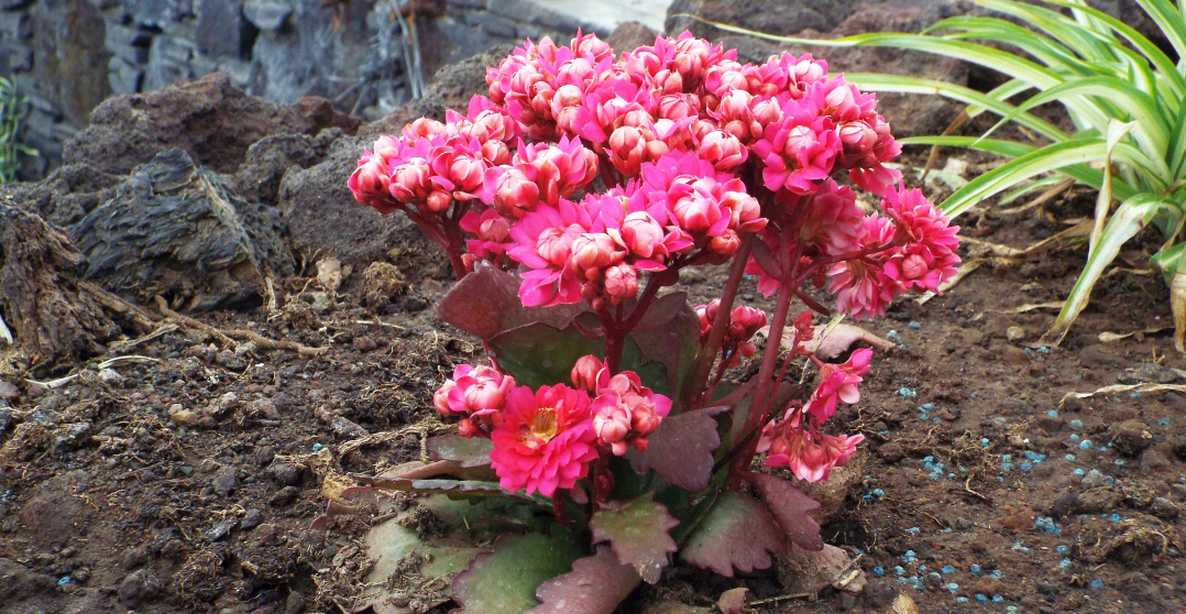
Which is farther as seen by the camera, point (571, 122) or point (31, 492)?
point (31, 492)

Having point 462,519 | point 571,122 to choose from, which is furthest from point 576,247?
point 462,519

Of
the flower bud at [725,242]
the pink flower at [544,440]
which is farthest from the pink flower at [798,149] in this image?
the pink flower at [544,440]

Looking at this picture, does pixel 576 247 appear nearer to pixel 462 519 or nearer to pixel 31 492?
pixel 462 519

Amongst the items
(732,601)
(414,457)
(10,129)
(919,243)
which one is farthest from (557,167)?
(10,129)

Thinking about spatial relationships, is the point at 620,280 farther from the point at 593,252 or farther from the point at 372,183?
the point at 372,183

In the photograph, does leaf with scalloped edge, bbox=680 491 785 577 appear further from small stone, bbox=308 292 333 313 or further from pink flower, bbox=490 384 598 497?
small stone, bbox=308 292 333 313

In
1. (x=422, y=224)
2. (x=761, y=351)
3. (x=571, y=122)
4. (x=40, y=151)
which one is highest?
(x=571, y=122)

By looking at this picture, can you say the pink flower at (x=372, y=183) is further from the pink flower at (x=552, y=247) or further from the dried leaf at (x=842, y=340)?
the dried leaf at (x=842, y=340)
